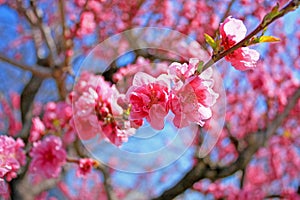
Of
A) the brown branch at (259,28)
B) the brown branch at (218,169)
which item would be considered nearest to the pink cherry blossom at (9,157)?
the brown branch at (259,28)

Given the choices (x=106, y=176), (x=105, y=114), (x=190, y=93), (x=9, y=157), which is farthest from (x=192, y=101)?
(x=106, y=176)

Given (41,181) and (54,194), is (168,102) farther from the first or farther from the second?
(54,194)

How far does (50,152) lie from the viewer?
281cm

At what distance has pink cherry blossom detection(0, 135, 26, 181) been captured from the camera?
159cm

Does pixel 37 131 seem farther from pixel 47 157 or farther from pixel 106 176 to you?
pixel 106 176

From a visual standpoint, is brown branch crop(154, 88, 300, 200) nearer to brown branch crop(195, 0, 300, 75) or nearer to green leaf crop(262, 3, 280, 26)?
brown branch crop(195, 0, 300, 75)

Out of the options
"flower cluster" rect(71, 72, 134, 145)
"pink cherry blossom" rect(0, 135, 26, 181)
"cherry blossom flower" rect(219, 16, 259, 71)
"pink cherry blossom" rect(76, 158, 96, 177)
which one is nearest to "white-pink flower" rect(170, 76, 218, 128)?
"cherry blossom flower" rect(219, 16, 259, 71)

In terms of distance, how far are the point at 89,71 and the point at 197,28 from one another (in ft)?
6.63

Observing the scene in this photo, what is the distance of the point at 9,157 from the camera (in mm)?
2021

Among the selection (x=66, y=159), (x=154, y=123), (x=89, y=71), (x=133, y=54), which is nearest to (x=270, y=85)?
(x=133, y=54)

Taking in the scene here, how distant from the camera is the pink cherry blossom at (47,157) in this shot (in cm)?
277

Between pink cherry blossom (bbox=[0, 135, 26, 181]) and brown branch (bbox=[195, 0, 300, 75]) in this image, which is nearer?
brown branch (bbox=[195, 0, 300, 75])

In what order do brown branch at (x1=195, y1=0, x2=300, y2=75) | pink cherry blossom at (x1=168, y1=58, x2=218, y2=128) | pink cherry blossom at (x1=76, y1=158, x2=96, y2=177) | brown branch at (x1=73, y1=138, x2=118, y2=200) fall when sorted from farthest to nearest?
brown branch at (x1=73, y1=138, x2=118, y2=200), pink cherry blossom at (x1=76, y1=158, x2=96, y2=177), pink cherry blossom at (x1=168, y1=58, x2=218, y2=128), brown branch at (x1=195, y1=0, x2=300, y2=75)

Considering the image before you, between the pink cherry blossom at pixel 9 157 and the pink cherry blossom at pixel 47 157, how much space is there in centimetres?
10
